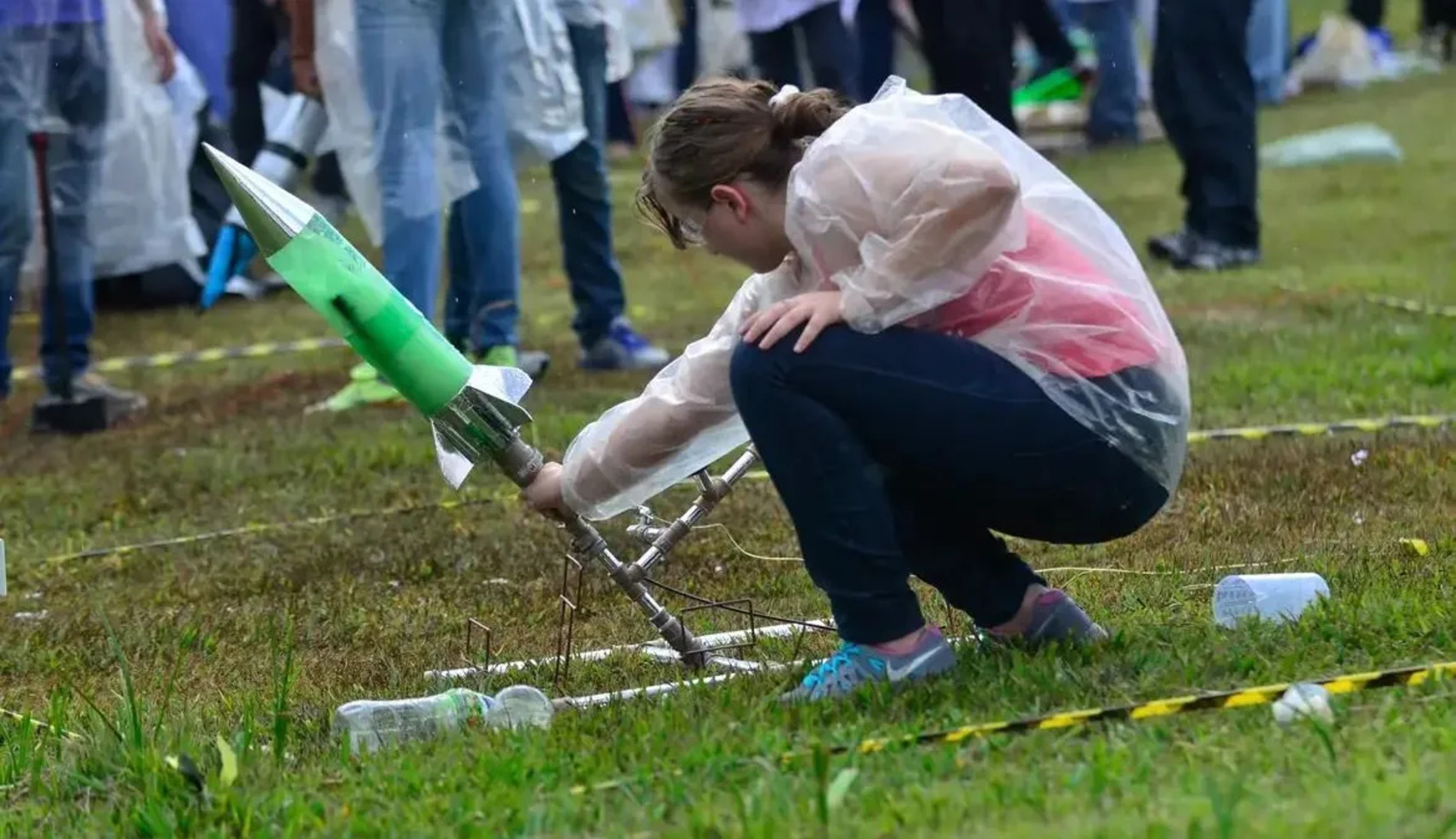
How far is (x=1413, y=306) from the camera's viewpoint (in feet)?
22.6

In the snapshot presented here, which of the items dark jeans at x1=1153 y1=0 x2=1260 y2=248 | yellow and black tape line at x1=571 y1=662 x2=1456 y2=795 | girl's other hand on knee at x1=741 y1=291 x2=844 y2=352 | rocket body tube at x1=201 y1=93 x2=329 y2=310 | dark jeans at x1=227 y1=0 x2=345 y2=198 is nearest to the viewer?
yellow and black tape line at x1=571 y1=662 x2=1456 y2=795

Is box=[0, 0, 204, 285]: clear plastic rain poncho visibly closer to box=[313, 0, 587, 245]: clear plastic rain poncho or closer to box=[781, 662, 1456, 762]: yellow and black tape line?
box=[313, 0, 587, 245]: clear plastic rain poncho

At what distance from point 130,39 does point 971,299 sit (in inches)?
234

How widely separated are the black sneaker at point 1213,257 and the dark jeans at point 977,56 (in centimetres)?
93

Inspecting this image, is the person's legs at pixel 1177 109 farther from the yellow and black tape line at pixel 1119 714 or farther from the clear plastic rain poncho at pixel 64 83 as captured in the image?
the yellow and black tape line at pixel 1119 714

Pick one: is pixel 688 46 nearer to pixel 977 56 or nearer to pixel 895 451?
pixel 977 56

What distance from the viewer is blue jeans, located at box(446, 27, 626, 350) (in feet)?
22.4

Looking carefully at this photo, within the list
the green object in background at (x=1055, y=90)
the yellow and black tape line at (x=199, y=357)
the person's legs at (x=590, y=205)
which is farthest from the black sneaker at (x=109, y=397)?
the green object in background at (x=1055, y=90)

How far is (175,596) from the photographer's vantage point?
14.0 ft

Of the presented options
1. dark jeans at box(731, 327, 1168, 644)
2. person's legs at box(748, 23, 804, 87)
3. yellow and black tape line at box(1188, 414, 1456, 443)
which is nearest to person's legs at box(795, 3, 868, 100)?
person's legs at box(748, 23, 804, 87)

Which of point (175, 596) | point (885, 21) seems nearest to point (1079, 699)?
point (175, 596)

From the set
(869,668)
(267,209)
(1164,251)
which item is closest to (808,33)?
(1164,251)

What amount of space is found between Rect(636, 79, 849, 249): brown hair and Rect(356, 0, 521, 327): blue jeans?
10.1 ft

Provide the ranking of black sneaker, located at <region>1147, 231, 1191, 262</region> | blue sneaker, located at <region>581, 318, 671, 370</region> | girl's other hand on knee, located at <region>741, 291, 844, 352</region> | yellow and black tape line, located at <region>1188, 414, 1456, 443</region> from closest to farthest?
1. girl's other hand on knee, located at <region>741, 291, 844, 352</region>
2. yellow and black tape line, located at <region>1188, 414, 1456, 443</region>
3. blue sneaker, located at <region>581, 318, 671, 370</region>
4. black sneaker, located at <region>1147, 231, 1191, 262</region>
